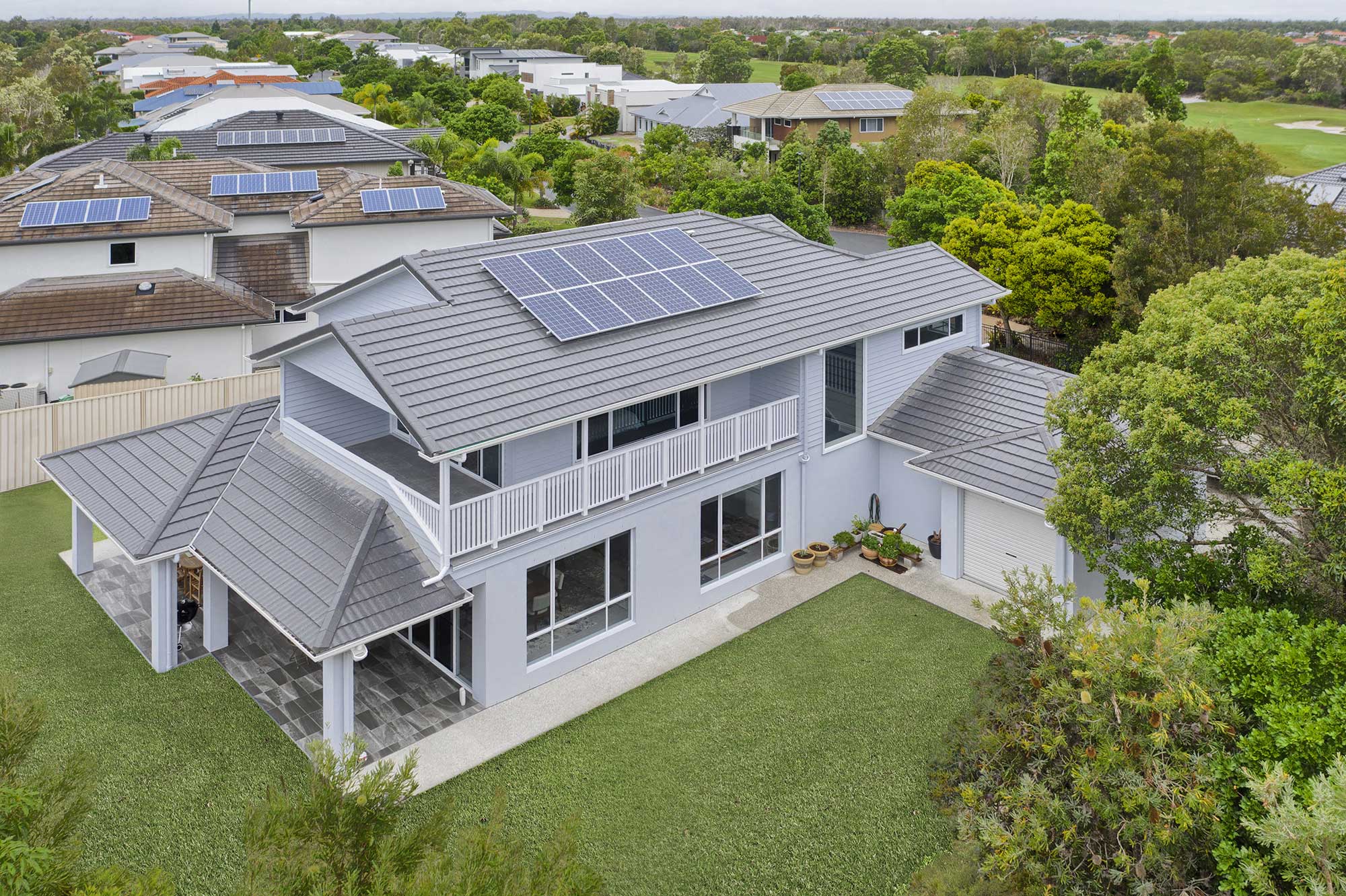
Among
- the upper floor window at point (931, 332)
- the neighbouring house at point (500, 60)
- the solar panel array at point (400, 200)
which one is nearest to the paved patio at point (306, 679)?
the upper floor window at point (931, 332)

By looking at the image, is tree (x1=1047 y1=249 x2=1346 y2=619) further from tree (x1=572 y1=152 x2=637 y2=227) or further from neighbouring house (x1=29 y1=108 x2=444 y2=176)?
neighbouring house (x1=29 y1=108 x2=444 y2=176)

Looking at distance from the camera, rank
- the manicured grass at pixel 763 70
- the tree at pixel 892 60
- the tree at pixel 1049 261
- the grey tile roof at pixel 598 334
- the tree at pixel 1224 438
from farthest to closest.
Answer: the manicured grass at pixel 763 70
the tree at pixel 892 60
the tree at pixel 1049 261
the grey tile roof at pixel 598 334
the tree at pixel 1224 438

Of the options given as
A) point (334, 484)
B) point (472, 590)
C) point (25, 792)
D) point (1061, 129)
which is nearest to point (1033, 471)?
point (472, 590)

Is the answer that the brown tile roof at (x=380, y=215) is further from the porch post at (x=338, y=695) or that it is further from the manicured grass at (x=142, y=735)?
the porch post at (x=338, y=695)

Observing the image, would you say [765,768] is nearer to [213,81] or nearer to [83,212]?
[83,212]

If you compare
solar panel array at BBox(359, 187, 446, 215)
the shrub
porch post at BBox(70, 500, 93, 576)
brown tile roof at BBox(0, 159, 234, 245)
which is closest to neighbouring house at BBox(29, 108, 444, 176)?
brown tile roof at BBox(0, 159, 234, 245)

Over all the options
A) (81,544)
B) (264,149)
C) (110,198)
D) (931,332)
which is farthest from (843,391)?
(264,149)
